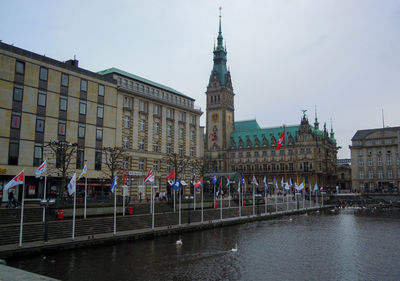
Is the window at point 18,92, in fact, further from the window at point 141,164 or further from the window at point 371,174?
the window at point 371,174

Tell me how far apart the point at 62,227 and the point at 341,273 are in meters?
29.0

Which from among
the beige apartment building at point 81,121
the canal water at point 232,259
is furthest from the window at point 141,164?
the canal water at point 232,259

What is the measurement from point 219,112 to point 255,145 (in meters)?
22.3

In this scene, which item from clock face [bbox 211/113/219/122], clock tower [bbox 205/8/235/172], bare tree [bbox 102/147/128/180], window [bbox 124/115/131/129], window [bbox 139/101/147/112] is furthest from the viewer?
clock face [bbox 211/113/219/122]

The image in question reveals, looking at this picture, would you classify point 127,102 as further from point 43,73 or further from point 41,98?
point 41,98

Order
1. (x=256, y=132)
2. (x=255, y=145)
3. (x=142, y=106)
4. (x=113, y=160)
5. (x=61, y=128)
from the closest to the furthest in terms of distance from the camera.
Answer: (x=113, y=160), (x=61, y=128), (x=142, y=106), (x=255, y=145), (x=256, y=132)

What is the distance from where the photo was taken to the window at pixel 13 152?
56069 millimetres

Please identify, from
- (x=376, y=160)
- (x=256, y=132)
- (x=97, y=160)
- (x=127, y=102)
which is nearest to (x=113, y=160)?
(x=97, y=160)

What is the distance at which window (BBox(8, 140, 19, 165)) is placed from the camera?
56069 mm

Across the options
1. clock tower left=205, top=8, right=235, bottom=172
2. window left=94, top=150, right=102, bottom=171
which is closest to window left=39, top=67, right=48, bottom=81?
window left=94, top=150, right=102, bottom=171

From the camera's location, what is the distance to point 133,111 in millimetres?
76625

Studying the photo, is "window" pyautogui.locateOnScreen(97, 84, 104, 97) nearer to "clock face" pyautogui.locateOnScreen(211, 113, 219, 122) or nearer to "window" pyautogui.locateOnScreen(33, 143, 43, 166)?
"window" pyautogui.locateOnScreen(33, 143, 43, 166)

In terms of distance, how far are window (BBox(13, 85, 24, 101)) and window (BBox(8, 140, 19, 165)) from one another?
22.7 ft

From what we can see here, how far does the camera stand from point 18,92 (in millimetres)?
57688
